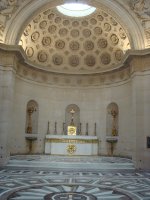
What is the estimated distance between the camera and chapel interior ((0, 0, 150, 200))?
16.8 metres

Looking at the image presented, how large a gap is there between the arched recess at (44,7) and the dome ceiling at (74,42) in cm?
396

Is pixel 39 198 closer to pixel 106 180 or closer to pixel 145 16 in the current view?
pixel 106 180

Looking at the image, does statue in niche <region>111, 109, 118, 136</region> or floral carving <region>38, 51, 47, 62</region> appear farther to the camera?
floral carving <region>38, 51, 47, 62</region>

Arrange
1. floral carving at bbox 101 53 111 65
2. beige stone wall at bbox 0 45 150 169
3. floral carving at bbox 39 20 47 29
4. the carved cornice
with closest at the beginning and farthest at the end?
beige stone wall at bbox 0 45 150 169
the carved cornice
floral carving at bbox 39 20 47 29
floral carving at bbox 101 53 111 65

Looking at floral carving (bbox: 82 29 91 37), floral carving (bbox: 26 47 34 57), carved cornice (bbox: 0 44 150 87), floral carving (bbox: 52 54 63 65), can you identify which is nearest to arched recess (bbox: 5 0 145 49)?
carved cornice (bbox: 0 44 150 87)

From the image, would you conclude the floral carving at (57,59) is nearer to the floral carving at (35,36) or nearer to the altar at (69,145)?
the floral carving at (35,36)

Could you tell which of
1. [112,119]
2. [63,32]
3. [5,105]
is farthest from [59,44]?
[5,105]

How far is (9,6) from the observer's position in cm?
1645

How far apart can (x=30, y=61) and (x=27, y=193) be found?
13.8 meters

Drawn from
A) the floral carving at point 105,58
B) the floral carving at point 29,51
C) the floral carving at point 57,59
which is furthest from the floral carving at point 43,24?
the floral carving at point 105,58

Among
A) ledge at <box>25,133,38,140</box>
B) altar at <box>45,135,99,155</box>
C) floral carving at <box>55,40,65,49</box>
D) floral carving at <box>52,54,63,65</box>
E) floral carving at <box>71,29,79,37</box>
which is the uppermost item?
floral carving at <box>71,29,79,37</box>

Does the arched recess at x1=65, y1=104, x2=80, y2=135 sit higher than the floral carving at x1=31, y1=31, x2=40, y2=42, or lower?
lower

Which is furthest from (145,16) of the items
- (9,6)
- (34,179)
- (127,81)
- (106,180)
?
(34,179)

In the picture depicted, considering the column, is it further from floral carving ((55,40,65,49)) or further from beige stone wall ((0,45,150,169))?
floral carving ((55,40,65,49))
